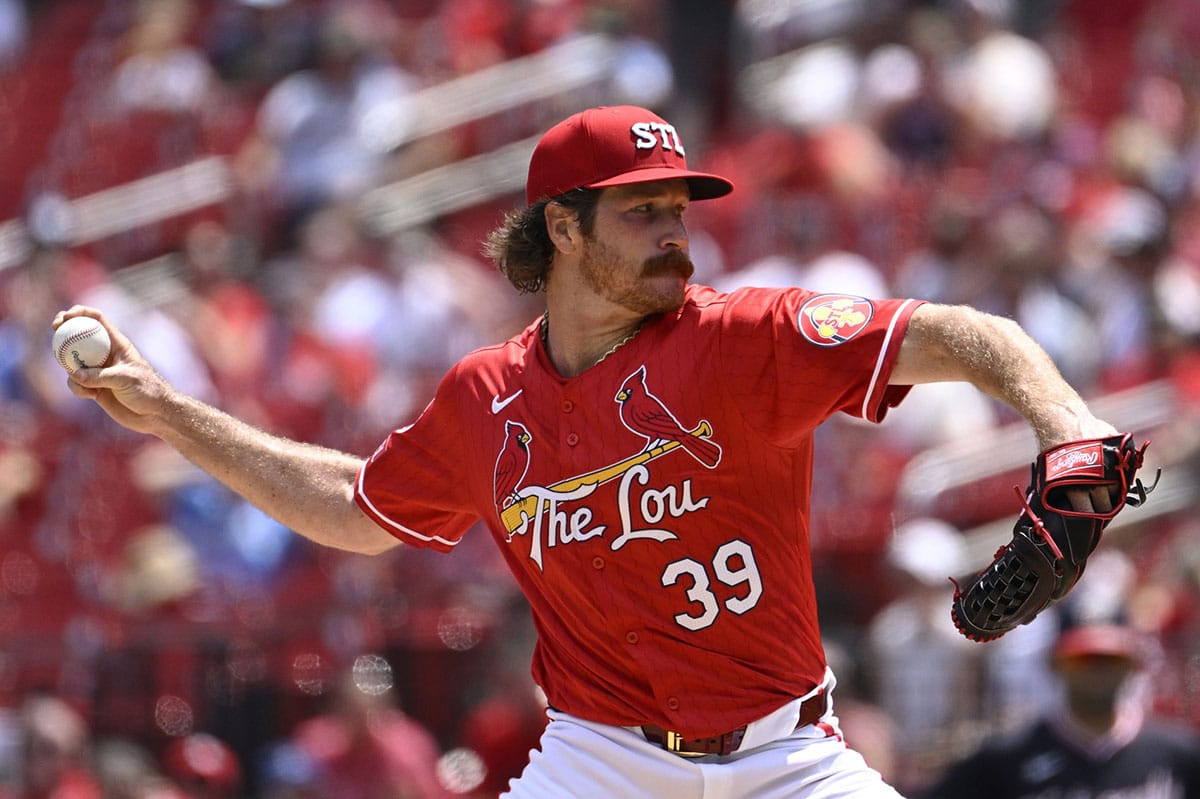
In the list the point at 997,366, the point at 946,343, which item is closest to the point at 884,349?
the point at 946,343

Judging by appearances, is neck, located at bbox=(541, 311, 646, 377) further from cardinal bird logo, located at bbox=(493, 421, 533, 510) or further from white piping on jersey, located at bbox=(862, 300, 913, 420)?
white piping on jersey, located at bbox=(862, 300, 913, 420)

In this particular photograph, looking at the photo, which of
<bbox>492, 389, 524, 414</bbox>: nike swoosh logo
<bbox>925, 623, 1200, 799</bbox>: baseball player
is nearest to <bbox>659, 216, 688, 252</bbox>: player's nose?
<bbox>492, 389, 524, 414</bbox>: nike swoosh logo

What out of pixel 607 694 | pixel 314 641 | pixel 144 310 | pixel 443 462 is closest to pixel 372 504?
pixel 443 462

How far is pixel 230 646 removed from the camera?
24.1ft

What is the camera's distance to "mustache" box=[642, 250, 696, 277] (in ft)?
13.1

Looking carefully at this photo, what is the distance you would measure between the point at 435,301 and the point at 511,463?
19.2 ft

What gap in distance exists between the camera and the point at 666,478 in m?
3.87

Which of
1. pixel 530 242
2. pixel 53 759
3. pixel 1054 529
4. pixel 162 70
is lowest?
pixel 53 759

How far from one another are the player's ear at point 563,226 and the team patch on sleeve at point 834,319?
0.65 m

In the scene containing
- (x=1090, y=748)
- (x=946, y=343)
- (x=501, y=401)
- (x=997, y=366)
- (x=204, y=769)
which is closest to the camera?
(x=997, y=366)

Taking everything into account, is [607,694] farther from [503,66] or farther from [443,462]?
[503,66]

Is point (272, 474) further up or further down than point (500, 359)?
further down

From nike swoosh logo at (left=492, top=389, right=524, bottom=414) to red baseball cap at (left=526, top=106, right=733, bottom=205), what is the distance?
0.47m

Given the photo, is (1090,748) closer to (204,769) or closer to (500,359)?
(500,359)
